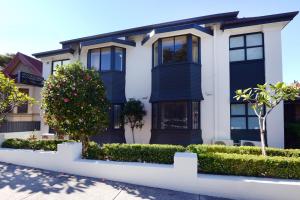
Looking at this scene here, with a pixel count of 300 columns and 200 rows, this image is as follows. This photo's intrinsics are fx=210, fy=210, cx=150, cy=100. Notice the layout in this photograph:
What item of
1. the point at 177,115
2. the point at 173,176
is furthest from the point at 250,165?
the point at 177,115

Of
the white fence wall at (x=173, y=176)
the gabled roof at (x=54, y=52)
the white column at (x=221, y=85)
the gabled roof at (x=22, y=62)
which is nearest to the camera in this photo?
the white fence wall at (x=173, y=176)

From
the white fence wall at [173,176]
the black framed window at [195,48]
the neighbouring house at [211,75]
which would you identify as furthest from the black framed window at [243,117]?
the white fence wall at [173,176]

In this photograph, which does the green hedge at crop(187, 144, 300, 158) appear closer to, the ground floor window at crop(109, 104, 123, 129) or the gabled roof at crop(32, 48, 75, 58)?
the ground floor window at crop(109, 104, 123, 129)

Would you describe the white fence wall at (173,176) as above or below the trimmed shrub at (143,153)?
below

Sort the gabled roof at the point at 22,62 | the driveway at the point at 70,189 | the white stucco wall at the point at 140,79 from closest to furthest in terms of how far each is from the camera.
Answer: the driveway at the point at 70,189 < the white stucco wall at the point at 140,79 < the gabled roof at the point at 22,62

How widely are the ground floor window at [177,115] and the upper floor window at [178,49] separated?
262 centimetres

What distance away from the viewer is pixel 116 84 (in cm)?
1448

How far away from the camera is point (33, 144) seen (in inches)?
358

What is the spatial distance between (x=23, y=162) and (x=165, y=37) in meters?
9.83

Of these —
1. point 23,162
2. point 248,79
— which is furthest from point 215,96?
point 23,162

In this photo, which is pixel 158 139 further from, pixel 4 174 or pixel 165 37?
pixel 4 174

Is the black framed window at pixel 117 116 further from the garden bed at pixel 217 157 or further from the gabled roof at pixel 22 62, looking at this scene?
the gabled roof at pixel 22 62

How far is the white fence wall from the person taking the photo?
546cm

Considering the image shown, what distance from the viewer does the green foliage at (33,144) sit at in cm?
880
